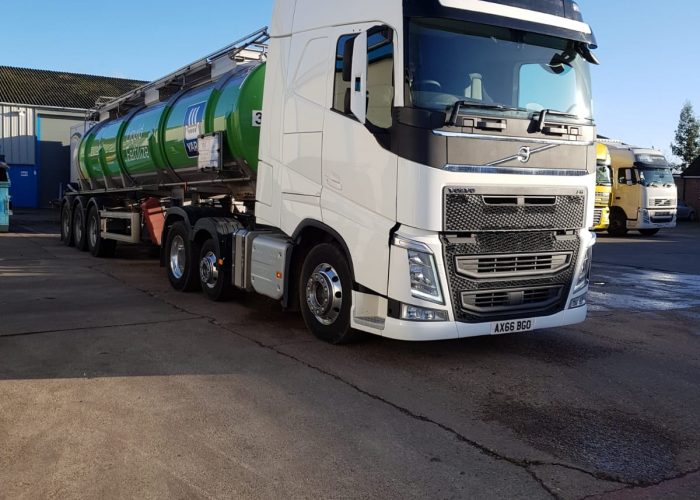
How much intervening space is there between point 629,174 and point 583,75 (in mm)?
21751

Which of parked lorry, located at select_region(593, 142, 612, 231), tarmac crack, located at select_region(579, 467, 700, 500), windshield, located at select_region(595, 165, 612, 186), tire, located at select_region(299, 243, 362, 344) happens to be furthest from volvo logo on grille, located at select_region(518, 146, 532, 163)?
windshield, located at select_region(595, 165, 612, 186)

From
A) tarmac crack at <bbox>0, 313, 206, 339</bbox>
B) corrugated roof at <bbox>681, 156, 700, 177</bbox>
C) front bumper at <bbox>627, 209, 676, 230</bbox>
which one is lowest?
tarmac crack at <bbox>0, 313, 206, 339</bbox>

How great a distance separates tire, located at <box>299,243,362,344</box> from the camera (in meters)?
6.54

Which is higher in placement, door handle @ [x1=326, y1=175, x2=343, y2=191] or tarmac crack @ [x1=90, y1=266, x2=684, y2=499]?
door handle @ [x1=326, y1=175, x2=343, y2=191]

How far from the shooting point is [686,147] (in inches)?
2504

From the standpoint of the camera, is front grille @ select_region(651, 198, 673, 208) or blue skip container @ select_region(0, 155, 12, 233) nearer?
blue skip container @ select_region(0, 155, 12, 233)

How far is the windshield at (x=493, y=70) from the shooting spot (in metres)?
5.78

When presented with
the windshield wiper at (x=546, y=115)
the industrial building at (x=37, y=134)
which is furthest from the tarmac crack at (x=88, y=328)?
the industrial building at (x=37, y=134)

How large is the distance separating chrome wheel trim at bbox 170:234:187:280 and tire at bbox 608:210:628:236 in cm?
2151

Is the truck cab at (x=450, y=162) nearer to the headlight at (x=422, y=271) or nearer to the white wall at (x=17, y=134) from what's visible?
the headlight at (x=422, y=271)

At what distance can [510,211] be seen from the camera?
606 centimetres

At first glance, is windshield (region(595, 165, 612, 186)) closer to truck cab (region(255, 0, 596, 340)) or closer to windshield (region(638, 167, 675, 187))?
windshield (region(638, 167, 675, 187))

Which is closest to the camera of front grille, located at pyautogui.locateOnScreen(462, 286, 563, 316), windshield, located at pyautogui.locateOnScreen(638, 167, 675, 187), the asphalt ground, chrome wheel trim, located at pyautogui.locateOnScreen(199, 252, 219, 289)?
the asphalt ground

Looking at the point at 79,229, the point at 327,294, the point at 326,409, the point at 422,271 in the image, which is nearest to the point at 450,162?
the point at 422,271
